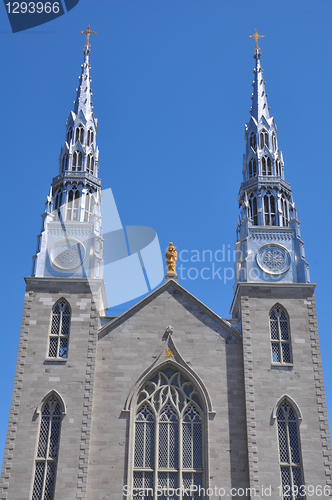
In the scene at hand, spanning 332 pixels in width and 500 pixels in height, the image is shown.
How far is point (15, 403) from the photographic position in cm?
2866

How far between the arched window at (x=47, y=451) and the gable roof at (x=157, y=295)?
3915mm

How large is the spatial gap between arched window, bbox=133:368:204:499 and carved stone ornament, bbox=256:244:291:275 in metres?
6.96

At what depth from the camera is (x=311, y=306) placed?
3153 centimetres

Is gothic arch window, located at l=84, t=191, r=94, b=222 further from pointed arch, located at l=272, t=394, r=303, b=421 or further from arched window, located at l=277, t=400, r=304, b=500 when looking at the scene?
arched window, located at l=277, t=400, r=304, b=500

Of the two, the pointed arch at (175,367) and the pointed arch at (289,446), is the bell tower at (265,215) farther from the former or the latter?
the pointed arch at (289,446)

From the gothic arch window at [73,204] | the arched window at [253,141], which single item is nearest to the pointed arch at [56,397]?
the gothic arch window at [73,204]

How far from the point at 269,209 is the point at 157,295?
795 centimetres

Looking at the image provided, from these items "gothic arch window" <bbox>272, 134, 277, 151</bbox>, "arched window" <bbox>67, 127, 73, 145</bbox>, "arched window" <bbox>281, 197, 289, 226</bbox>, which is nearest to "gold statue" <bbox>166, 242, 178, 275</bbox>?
"arched window" <bbox>281, 197, 289, 226</bbox>

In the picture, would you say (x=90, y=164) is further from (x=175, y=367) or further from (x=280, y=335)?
(x=280, y=335)

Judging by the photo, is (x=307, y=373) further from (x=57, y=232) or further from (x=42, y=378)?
(x=57, y=232)

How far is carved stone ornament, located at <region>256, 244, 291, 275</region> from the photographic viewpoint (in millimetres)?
32719

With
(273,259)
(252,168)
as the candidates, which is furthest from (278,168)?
(273,259)

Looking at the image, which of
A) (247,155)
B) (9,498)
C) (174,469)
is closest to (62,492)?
(9,498)

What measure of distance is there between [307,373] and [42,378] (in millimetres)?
11660
